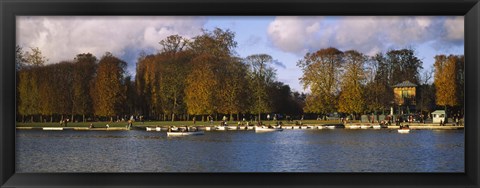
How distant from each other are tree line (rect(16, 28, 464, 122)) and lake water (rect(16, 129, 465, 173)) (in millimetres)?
1462

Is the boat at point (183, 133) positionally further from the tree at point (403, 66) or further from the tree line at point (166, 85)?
the tree at point (403, 66)

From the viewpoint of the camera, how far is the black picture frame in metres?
7.64

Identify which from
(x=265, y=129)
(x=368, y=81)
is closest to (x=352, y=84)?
(x=368, y=81)

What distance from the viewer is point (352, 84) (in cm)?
2161

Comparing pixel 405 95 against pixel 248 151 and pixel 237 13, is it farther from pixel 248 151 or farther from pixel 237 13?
pixel 237 13

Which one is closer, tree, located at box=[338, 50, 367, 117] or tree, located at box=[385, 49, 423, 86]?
tree, located at box=[385, 49, 423, 86]

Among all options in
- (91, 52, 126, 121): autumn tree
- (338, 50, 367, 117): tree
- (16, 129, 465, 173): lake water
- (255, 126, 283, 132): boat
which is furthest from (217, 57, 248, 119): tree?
(255, 126, 283, 132): boat

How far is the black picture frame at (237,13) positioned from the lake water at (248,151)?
551 cm

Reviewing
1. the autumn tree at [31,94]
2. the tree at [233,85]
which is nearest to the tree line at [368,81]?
the tree at [233,85]

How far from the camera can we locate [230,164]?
18.0 metres

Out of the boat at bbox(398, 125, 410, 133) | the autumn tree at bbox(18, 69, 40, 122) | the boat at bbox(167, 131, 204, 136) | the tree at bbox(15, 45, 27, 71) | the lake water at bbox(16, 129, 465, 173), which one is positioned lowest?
the lake water at bbox(16, 129, 465, 173)

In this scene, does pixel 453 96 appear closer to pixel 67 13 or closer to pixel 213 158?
pixel 213 158

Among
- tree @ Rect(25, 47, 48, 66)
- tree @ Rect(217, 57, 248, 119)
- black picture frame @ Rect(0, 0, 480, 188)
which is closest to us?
black picture frame @ Rect(0, 0, 480, 188)

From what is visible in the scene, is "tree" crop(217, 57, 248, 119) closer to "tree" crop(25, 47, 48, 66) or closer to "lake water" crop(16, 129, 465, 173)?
"lake water" crop(16, 129, 465, 173)
